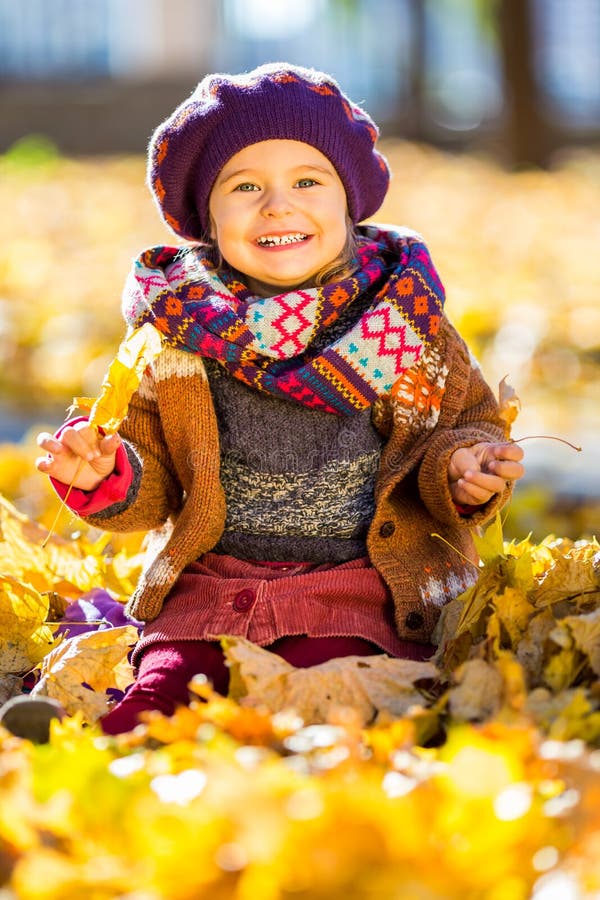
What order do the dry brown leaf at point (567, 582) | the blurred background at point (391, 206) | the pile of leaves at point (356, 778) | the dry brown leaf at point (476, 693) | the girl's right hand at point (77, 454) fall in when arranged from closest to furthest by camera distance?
1. the pile of leaves at point (356, 778)
2. the dry brown leaf at point (476, 693)
3. the dry brown leaf at point (567, 582)
4. the girl's right hand at point (77, 454)
5. the blurred background at point (391, 206)

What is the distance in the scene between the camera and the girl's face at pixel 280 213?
257 centimetres

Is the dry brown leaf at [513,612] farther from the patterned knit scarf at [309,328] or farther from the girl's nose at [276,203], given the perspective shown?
the girl's nose at [276,203]

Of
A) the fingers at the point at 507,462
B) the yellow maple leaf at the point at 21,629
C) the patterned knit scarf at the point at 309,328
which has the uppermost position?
the patterned knit scarf at the point at 309,328

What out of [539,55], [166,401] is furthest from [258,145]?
[539,55]

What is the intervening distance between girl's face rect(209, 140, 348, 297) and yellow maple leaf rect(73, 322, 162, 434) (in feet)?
1.14

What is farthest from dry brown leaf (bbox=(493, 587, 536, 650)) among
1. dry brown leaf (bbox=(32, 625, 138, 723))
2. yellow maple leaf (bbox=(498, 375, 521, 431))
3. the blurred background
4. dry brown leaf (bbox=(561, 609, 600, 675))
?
the blurred background

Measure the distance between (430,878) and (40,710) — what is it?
2.70 ft

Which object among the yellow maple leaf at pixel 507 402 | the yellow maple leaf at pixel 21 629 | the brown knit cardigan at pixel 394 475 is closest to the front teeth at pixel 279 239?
the brown knit cardigan at pixel 394 475

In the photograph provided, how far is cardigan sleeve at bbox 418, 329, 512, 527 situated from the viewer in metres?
2.50

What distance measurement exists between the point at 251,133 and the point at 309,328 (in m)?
0.40

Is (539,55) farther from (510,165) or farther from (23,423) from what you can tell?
(23,423)

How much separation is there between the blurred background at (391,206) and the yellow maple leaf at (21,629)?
1.40m

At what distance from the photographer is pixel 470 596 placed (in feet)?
7.51

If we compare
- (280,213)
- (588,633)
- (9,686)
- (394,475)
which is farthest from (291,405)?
(588,633)
